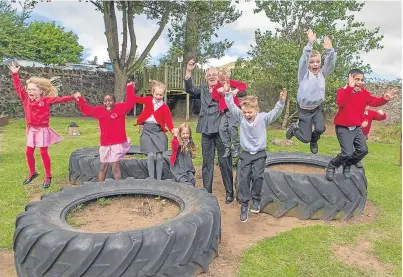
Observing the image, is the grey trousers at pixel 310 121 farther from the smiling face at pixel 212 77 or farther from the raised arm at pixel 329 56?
the smiling face at pixel 212 77

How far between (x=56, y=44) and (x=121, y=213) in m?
54.1

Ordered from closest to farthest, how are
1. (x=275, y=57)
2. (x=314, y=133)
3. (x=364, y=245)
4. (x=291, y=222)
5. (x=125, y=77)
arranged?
1. (x=364, y=245)
2. (x=291, y=222)
3. (x=314, y=133)
4. (x=275, y=57)
5. (x=125, y=77)

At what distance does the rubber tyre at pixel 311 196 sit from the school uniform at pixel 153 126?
1.53 metres

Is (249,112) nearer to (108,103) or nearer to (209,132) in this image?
(209,132)

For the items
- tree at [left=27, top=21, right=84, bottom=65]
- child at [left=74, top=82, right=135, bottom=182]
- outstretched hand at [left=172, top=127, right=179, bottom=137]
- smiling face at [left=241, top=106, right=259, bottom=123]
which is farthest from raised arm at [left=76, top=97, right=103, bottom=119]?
tree at [left=27, top=21, right=84, bottom=65]

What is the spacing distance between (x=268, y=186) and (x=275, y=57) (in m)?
10.6

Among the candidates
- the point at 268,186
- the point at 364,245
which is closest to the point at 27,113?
the point at 268,186

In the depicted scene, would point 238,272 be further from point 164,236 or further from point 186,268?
point 164,236

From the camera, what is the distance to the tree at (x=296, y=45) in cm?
1464

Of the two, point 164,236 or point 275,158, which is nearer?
point 164,236

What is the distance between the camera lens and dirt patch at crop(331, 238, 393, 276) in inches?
144

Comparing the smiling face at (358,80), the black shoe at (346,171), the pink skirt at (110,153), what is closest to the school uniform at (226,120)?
the smiling face at (358,80)

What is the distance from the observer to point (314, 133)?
5.28 m

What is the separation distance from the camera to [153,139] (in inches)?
218
